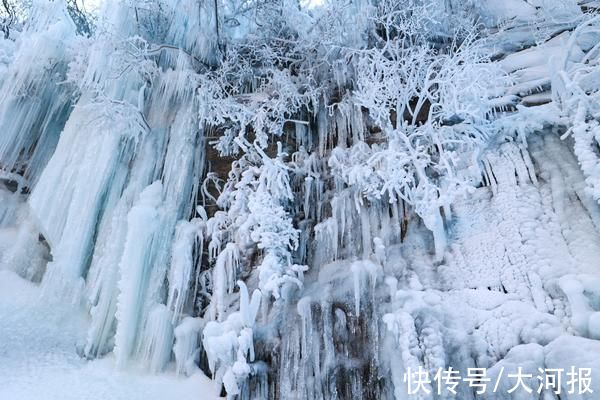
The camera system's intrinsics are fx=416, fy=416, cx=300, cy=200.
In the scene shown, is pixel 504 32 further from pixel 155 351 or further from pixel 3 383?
pixel 3 383

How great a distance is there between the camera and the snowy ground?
5.35m

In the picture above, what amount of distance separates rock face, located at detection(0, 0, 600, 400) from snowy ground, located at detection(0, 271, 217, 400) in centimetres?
26

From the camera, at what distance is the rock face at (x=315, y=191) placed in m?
4.60

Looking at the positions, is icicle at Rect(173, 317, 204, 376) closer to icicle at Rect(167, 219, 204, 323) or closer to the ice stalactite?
icicle at Rect(167, 219, 204, 323)

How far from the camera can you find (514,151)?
18.2 feet

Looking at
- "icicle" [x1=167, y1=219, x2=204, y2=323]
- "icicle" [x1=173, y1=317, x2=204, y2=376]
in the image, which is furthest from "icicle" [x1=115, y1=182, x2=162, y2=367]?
"icicle" [x1=173, y1=317, x2=204, y2=376]

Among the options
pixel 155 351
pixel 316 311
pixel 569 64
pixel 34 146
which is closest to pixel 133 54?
pixel 34 146

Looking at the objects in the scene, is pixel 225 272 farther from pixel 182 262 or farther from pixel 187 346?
pixel 187 346

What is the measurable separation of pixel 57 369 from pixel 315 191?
14.9 ft

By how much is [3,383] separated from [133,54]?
561cm

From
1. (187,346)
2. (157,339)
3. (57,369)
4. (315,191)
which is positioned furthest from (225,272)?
(57,369)

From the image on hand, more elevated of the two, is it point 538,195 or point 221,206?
point 221,206

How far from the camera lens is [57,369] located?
19.1ft

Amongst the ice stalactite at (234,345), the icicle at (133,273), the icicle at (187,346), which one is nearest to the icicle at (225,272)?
the icicle at (187,346)
